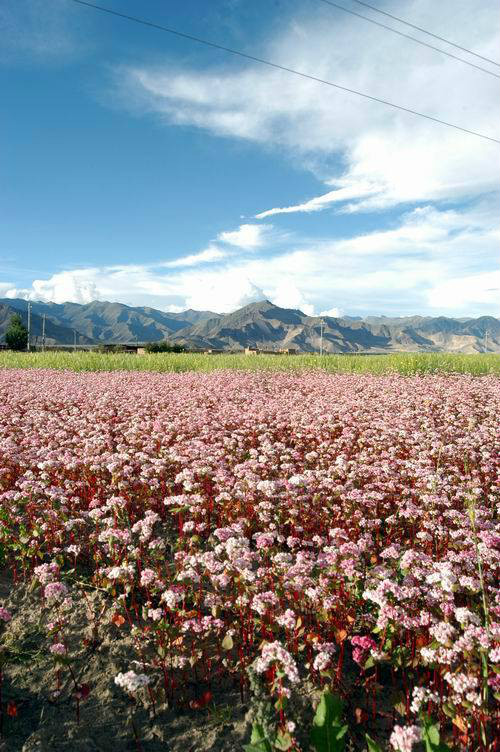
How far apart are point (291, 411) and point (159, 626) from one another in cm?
813

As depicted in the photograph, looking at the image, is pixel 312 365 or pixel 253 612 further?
pixel 312 365

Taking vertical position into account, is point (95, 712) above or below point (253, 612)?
below

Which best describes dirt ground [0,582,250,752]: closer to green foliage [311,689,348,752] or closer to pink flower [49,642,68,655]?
pink flower [49,642,68,655]

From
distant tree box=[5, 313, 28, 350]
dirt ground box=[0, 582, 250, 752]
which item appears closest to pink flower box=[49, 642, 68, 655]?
dirt ground box=[0, 582, 250, 752]

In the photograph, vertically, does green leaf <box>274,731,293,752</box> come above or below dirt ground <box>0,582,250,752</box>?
above

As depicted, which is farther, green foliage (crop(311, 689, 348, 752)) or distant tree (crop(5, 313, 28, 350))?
distant tree (crop(5, 313, 28, 350))

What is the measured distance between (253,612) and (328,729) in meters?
1.37

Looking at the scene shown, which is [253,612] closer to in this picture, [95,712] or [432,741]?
[95,712]

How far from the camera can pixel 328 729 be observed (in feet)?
8.50

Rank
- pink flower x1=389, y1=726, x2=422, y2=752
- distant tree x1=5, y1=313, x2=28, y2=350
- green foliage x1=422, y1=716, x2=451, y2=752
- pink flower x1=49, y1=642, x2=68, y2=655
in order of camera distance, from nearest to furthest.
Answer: pink flower x1=389, y1=726, x2=422, y2=752 < green foliage x1=422, y1=716, x2=451, y2=752 < pink flower x1=49, y1=642, x2=68, y2=655 < distant tree x1=5, y1=313, x2=28, y2=350

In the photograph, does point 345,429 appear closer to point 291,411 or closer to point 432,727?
point 291,411

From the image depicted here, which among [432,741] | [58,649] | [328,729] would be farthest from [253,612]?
[432,741]

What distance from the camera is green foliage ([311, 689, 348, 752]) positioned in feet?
8.43

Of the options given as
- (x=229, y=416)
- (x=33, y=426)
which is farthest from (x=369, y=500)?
(x=33, y=426)
